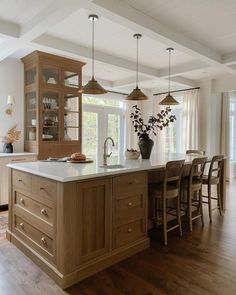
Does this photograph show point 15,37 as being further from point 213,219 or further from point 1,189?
point 213,219

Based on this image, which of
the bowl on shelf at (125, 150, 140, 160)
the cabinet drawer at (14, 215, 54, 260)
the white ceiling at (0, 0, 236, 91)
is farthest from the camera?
the bowl on shelf at (125, 150, 140, 160)

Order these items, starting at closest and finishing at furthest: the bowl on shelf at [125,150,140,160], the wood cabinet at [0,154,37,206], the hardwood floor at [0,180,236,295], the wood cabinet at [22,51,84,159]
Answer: the hardwood floor at [0,180,236,295] → the bowl on shelf at [125,150,140,160] → the wood cabinet at [0,154,37,206] → the wood cabinet at [22,51,84,159]

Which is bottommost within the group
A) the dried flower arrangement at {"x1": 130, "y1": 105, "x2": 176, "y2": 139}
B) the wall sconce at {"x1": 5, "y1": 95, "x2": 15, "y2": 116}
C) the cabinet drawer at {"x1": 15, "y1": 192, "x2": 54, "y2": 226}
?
the cabinet drawer at {"x1": 15, "y1": 192, "x2": 54, "y2": 226}

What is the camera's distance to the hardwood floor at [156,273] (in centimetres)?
210

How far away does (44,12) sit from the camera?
2.99 meters

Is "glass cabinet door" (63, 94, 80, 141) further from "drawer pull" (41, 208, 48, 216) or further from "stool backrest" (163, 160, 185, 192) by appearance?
"drawer pull" (41, 208, 48, 216)

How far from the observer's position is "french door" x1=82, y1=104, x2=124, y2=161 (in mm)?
7012

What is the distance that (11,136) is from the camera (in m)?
4.82

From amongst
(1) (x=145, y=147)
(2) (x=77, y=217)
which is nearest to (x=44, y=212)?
(2) (x=77, y=217)

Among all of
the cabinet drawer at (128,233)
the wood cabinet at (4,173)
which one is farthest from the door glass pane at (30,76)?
the cabinet drawer at (128,233)

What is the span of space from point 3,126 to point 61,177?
132 inches

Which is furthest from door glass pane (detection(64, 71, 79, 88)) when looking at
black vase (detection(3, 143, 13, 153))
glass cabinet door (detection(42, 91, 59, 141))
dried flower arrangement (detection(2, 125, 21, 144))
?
black vase (detection(3, 143, 13, 153))

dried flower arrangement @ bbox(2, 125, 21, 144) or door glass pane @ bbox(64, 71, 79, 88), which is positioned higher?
door glass pane @ bbox(64, 71, 79, 88)

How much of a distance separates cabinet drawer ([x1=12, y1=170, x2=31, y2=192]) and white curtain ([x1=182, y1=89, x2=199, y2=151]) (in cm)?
526
